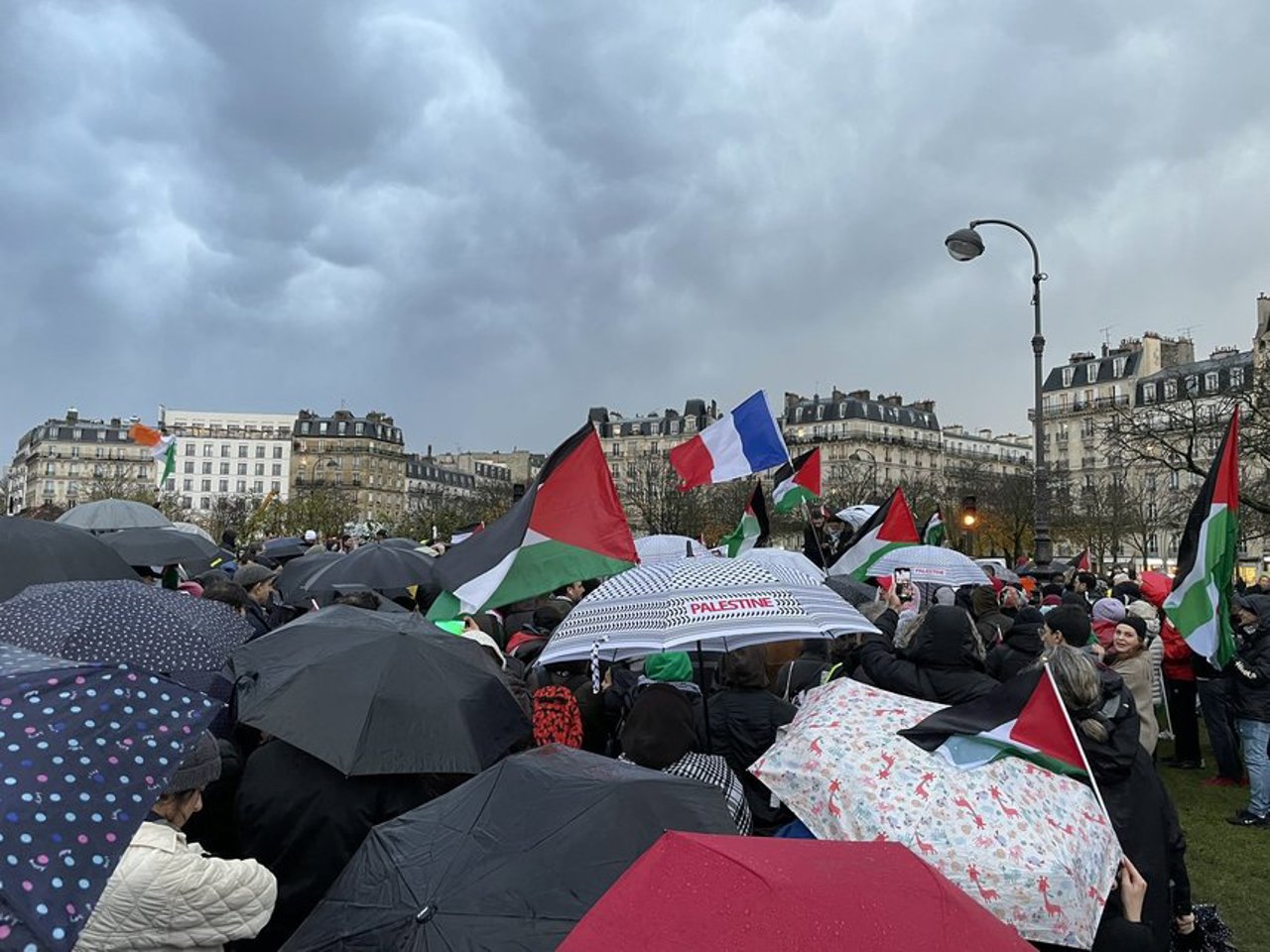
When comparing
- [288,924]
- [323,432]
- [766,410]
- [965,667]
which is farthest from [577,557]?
[323,432]

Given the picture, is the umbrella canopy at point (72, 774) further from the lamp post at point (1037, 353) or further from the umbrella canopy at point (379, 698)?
the lamp post at point (1037, 353)

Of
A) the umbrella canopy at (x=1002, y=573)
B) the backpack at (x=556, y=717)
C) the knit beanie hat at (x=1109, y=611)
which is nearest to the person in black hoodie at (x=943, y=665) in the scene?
the backpack at (x=556, y=717)

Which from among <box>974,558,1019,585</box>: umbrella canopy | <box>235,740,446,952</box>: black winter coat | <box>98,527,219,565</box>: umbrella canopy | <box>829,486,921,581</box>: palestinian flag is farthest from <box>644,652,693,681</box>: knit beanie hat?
<box>974,558,1019,585</box>: umbrella canopy

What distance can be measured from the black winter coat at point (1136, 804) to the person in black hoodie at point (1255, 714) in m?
5.15

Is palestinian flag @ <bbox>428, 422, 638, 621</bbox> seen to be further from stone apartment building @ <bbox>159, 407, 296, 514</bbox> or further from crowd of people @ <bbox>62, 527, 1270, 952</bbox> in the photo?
stone apartment building @ <bbox>159, 407, 296, 514</bbox>

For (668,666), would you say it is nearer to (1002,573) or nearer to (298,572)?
(298,572)

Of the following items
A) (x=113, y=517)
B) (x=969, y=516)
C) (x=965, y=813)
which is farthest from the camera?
(x=969, y=516)

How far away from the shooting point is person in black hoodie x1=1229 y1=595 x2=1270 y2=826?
28.7ft

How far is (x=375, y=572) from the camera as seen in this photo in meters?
11.3

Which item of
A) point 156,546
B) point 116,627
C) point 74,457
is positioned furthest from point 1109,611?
point 74,457

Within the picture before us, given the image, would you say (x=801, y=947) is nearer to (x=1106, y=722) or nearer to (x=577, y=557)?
(x=1106, y=722)

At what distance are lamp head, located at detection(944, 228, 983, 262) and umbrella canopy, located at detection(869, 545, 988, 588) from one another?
21.2 ft

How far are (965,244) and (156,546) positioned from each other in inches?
537

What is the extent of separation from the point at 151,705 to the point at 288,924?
97.5 inches
